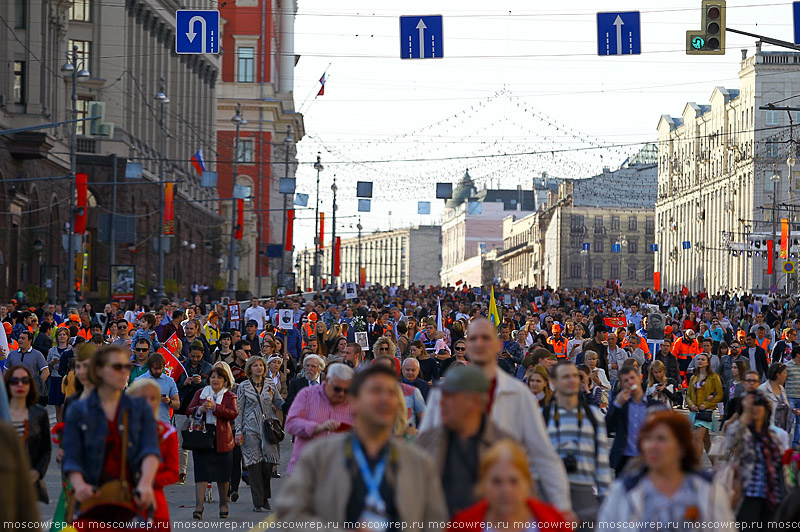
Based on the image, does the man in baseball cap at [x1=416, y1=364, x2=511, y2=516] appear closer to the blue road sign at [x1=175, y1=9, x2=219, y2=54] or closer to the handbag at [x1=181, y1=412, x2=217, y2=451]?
the handbag at [x1=181, y1=412, x2=217, y2=451]

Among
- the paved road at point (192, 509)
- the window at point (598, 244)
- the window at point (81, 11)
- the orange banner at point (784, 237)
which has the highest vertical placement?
the window at point (81, 11)

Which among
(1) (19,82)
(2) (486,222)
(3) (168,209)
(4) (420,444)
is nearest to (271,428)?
(4) (420,444)

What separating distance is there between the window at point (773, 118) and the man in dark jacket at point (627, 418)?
271ft

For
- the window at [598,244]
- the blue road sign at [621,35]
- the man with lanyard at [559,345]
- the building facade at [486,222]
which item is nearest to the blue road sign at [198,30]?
the blue road sign at [621,35]

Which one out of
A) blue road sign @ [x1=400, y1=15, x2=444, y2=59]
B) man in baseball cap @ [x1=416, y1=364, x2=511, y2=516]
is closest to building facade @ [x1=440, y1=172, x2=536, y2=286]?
blue road sign @ [x1=400, y1=15, x2=444, y2=59]

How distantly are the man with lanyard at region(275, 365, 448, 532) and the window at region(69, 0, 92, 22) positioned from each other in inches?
2243

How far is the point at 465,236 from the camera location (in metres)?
189

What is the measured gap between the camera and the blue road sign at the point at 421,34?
2648cm

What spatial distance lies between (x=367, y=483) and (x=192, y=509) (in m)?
8.20

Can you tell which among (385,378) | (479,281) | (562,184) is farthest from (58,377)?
(479,281)

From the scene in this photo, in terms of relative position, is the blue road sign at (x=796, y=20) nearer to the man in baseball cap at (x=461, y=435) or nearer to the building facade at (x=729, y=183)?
the man in baseball cap at (x=461, y=435)

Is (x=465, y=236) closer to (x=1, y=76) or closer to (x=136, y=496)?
(x=1, y=76)

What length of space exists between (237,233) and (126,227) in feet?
54.7

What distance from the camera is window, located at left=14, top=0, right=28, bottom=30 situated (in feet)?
164
